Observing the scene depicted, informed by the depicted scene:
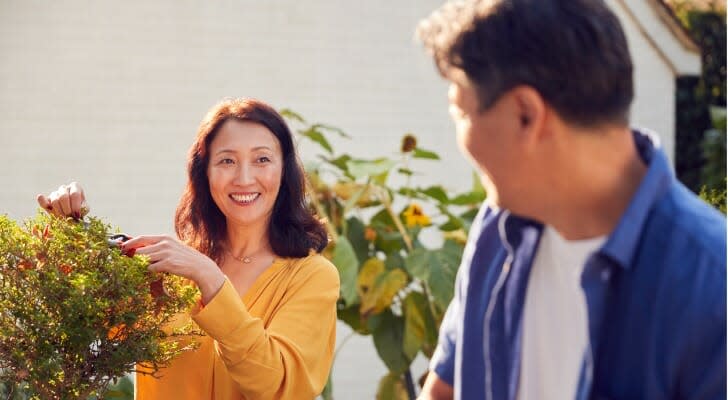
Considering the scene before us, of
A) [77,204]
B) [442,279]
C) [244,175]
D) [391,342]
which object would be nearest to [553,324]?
[77,204]

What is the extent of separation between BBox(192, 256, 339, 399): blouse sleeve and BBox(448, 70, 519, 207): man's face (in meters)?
1.24

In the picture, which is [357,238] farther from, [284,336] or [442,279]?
[284,336]

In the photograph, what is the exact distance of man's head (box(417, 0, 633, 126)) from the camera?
157 cm

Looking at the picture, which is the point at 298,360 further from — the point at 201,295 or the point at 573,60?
the point at 573,60

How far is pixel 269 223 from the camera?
11.0 ft

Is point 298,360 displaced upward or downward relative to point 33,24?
downward

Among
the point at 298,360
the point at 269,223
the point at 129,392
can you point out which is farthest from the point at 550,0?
the point at 129,392

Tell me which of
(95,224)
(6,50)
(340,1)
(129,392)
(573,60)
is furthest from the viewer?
(340,1)

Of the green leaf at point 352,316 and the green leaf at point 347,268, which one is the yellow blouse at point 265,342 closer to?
the green leaf at point 347,268

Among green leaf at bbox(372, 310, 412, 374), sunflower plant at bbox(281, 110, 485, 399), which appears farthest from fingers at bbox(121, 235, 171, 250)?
green leaf at bbox(372, 310, 412, 374)

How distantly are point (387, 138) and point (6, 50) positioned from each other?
8.43ft

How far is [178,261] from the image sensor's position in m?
2.65

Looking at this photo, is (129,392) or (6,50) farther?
(6,50)

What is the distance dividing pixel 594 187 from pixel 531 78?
0.59ft
